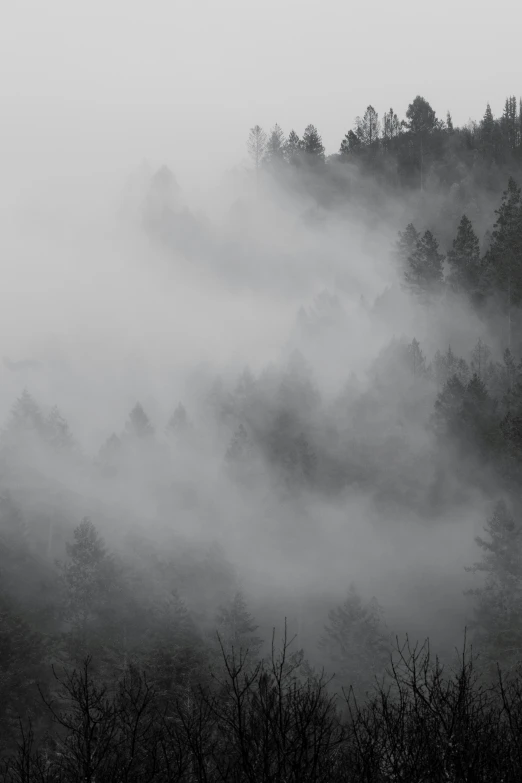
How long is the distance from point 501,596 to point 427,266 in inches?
1773

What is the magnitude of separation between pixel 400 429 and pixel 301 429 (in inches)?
484

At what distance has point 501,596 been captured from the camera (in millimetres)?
45750

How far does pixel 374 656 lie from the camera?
146 feet

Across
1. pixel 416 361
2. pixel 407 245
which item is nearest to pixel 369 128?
pixel 407 245

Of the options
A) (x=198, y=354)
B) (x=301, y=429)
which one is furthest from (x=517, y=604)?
(x=198, y=354)

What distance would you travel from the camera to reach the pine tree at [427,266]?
2960 inches

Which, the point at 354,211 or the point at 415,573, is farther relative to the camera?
the point at 354,211

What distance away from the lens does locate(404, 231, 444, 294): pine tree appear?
75.2m

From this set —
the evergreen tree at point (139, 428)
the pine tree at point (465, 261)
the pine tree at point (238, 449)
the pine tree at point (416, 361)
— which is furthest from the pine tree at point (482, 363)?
the evergreen tree at point (139, 428)

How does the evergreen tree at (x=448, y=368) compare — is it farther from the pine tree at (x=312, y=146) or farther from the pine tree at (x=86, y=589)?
the pine tree at (x=312, y=146)

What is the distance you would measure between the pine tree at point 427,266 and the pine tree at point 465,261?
2.06 meters

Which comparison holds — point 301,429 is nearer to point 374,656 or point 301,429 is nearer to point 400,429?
point 400,429

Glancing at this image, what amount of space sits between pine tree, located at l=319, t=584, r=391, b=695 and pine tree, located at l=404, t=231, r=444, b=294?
1770 inches

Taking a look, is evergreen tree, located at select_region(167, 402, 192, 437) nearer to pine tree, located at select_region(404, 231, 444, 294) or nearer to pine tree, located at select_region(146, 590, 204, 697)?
pine tree, located at select_region(146, 590, 204, 697)
